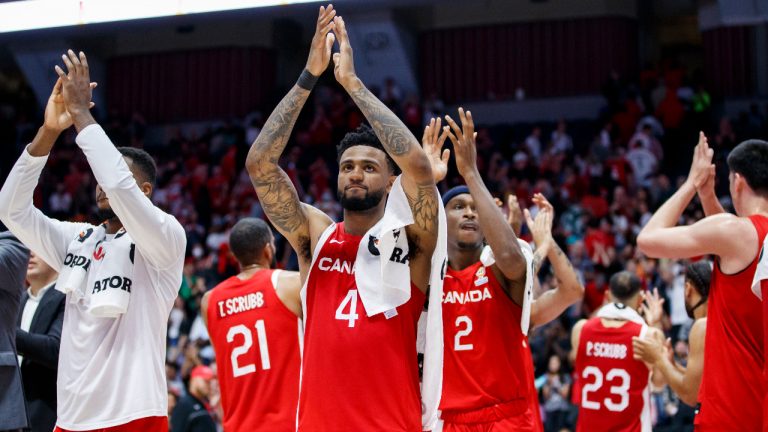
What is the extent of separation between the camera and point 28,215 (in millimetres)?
4871

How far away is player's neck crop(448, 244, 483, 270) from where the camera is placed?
613 cm

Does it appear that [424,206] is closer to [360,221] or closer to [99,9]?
[360,221]

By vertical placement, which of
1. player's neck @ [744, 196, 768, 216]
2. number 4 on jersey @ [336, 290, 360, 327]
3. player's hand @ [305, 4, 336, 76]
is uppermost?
player's hand @ [305, 4, 336, 76]

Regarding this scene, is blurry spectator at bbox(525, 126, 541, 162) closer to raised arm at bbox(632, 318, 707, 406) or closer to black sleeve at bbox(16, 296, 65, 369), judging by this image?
raised arm at bbox(632, 318, 707, 406)

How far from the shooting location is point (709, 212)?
5.62 meters

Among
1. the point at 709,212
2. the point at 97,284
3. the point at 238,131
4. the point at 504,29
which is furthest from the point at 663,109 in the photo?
the point at 97,284

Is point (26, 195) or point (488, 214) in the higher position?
point (26, 195)

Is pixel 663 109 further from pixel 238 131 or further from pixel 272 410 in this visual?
pixel 272 410

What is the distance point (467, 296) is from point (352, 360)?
1.73 m

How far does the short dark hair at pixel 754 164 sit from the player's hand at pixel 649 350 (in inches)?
79.4

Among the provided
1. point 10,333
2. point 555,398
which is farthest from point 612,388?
point 10,333

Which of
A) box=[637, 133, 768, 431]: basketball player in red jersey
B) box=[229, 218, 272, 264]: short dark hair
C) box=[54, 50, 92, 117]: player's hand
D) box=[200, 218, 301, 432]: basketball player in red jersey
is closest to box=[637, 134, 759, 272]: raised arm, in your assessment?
box=[637, 133, 768, 431]: basketball player in red jersey

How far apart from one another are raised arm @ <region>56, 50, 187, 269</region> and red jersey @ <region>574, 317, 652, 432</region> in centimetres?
406

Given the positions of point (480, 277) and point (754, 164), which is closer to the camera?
point (754, 164)
